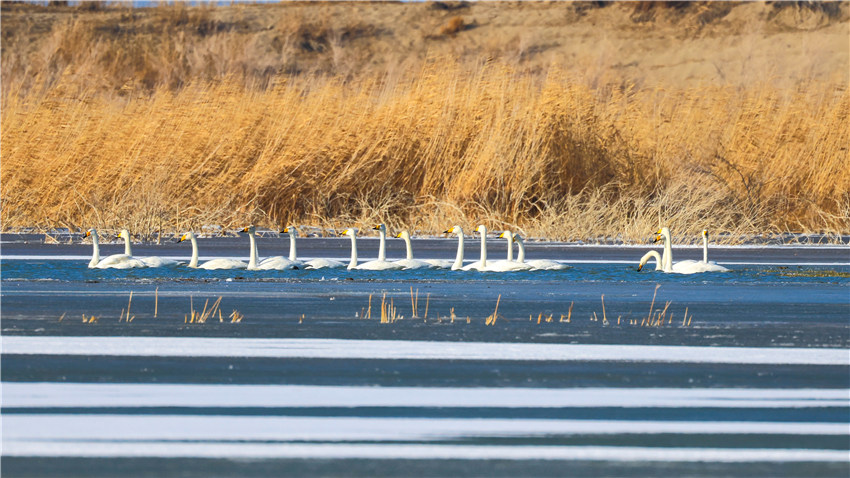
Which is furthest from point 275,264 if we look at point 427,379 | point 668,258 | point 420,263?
point 427,379

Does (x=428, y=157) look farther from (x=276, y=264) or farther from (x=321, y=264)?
(x=276, y=264)

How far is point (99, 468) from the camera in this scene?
557 cm

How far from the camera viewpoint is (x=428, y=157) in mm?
22203

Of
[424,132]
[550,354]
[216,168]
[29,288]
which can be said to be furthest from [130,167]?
[550,354]

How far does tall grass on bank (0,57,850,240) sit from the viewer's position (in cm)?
2155

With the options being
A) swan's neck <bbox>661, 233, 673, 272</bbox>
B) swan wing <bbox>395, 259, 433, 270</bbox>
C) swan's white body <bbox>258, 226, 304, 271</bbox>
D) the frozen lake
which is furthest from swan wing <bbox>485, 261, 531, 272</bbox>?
swan's white body <bbox>258, 226, 304, 271</bbox>

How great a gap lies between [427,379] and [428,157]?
14682 mm

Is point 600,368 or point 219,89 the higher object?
point 219,89

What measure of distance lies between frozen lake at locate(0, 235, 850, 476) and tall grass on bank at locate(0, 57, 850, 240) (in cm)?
786

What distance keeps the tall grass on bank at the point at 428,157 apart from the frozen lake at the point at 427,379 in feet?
25.8

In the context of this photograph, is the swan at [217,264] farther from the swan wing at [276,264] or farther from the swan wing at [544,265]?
the swan wing at [544,265]

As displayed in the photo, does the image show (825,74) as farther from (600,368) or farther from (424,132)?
(600,368)

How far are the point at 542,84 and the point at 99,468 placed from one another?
1836cm

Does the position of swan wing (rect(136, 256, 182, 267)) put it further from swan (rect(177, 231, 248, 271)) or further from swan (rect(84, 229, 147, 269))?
swan (rect(177, 231, 248, 271))
